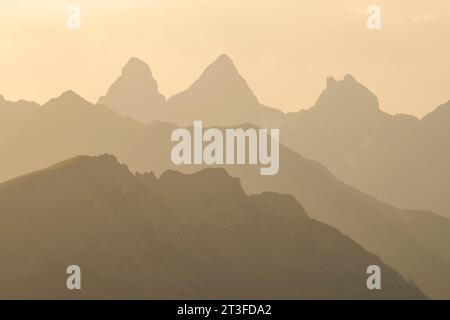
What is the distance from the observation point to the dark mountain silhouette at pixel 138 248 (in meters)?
158

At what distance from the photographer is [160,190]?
198750 mm

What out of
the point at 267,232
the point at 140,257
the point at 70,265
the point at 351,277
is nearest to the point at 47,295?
the point at 70,265

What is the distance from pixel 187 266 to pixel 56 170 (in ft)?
140

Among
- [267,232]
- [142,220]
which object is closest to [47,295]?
[142,220]

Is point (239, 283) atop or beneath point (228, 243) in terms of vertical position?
beneath

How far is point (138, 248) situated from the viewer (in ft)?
559

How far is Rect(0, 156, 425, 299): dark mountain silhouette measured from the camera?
15800 cm
